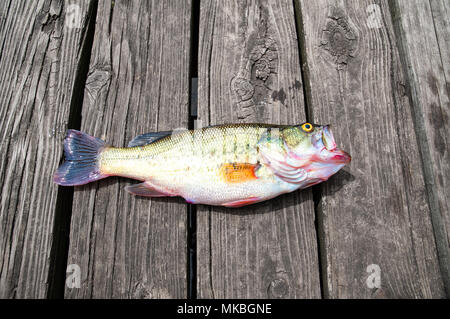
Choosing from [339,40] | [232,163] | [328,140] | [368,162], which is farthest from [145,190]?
[339,40]

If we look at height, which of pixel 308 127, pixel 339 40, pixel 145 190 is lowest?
pixel 145 190

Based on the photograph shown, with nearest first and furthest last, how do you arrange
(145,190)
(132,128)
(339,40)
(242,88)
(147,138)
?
(145,190) → (147,138) → (132,128) → (242,88) → (339,40)

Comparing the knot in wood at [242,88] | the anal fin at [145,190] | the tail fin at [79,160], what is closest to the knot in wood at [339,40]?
the knot in wood at [242,88]

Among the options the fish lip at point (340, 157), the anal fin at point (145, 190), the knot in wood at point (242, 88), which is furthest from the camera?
the knot in wood at point (242, 88)

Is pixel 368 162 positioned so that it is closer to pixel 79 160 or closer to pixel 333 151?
pixel 333 151

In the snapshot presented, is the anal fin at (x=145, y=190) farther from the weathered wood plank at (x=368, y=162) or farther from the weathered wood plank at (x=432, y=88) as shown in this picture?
the weathered wood plank at (x=432, y=88)

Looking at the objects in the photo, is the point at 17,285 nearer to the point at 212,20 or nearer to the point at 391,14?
the point at 212,20
